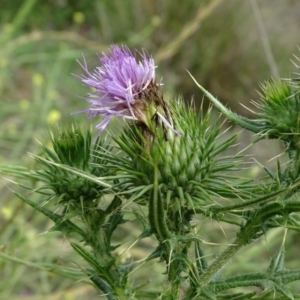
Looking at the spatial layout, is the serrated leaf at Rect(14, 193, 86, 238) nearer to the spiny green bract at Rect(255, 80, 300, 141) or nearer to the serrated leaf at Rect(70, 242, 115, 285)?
the serrated leaf at Rect(70, 242, 115, 285)

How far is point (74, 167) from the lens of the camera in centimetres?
147

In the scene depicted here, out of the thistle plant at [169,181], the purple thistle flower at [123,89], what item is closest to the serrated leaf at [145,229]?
the thistle plant at [169,181]

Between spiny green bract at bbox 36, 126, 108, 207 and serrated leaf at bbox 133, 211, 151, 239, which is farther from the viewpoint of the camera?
spiny green bract at bbox 36, 126, 108, 207

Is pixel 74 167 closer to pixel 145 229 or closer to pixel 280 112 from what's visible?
pixel 145 229

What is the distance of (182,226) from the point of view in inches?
56.1

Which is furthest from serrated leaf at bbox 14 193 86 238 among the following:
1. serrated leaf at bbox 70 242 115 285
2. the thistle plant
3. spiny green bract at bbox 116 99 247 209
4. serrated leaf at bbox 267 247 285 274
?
serrated leaf at bbox 267 247 285 274

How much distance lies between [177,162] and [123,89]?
254 mm

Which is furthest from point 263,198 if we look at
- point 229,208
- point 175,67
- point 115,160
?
point 175,67

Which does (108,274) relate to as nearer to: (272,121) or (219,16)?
(272,121)

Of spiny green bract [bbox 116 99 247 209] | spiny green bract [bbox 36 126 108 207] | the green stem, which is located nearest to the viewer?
the green stem

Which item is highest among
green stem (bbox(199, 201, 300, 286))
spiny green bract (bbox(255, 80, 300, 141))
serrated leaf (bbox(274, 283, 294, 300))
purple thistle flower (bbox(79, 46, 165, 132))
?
purple thistle flower (bbox(79, 46, 165, 132))

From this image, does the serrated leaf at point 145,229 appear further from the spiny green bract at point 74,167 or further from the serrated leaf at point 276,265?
the serrated leaf at point 276,265

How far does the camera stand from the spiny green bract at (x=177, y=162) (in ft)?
4.47

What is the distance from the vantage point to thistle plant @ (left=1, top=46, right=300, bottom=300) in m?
1.35
